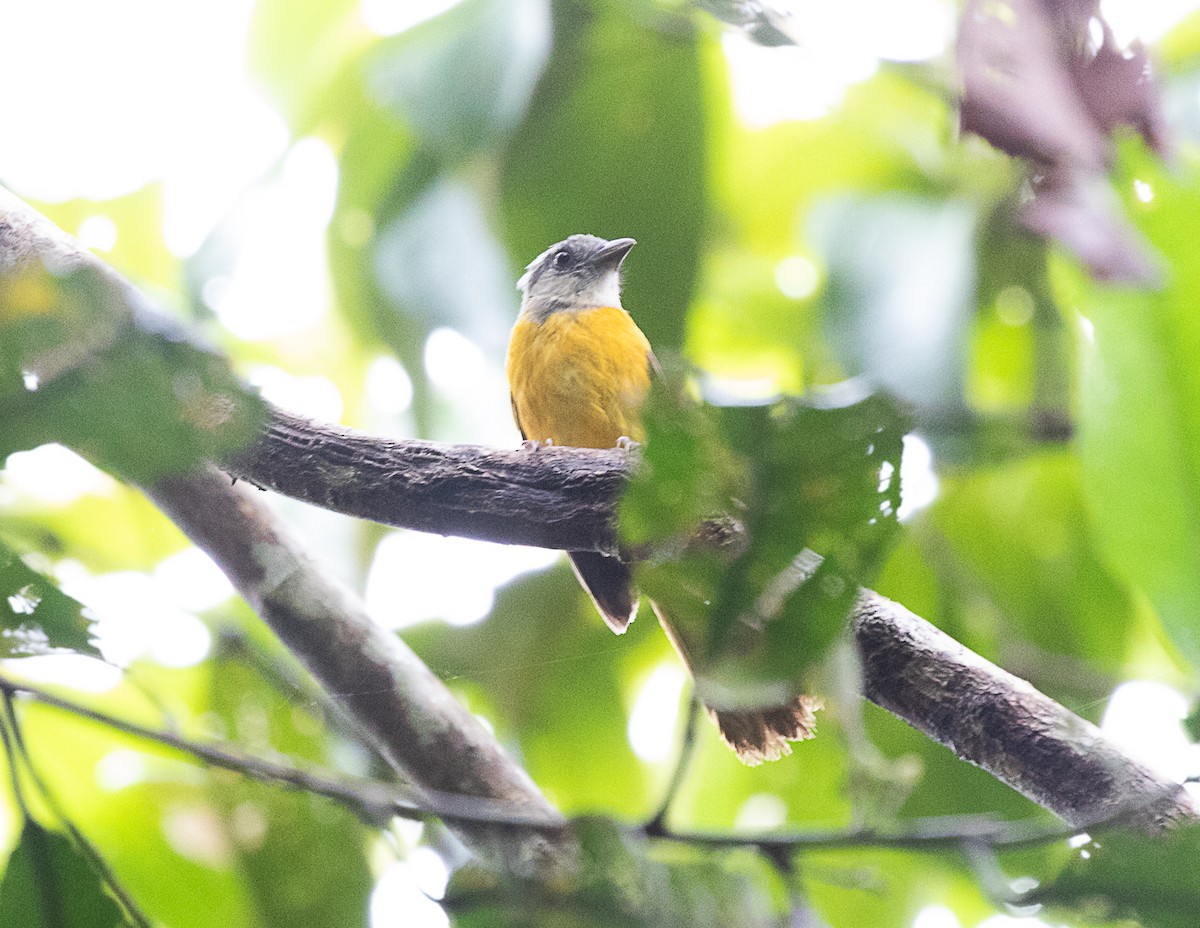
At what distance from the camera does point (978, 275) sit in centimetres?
95

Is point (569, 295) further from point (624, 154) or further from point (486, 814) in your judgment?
point (486, 814)

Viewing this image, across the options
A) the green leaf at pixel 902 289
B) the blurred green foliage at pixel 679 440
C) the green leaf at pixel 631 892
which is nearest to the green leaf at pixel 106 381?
the blurred green foliage at pixel 679 440

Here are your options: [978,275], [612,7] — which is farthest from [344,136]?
[978,275]

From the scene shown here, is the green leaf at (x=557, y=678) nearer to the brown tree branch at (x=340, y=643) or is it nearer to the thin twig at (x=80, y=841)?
the brown tree branch at (x=340, y=643)

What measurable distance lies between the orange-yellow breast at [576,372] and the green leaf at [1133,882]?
13.3 inches

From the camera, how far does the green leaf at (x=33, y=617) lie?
0.61 m

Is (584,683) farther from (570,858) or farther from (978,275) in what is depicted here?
(978,275)

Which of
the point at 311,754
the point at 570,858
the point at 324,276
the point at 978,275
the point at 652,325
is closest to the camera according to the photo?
the point at 570,858

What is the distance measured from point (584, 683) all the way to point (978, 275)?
51cm

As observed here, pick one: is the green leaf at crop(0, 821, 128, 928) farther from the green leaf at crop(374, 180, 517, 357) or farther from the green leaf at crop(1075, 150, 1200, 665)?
the green leaf at crop(1075, 150, 1200, 665)

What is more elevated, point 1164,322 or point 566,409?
point 1164,322

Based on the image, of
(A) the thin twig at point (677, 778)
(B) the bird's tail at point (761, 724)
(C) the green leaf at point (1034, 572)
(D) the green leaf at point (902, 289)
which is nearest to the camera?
(A) the thin twig at point (677, 778)

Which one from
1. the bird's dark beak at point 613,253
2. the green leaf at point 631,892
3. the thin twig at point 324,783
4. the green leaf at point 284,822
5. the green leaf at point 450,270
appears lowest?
the green leaf at point 284,822

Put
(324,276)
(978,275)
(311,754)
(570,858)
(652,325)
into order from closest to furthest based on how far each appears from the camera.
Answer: (570,858) → (311,754) → (652,325) → (324,276) → (978,275)
